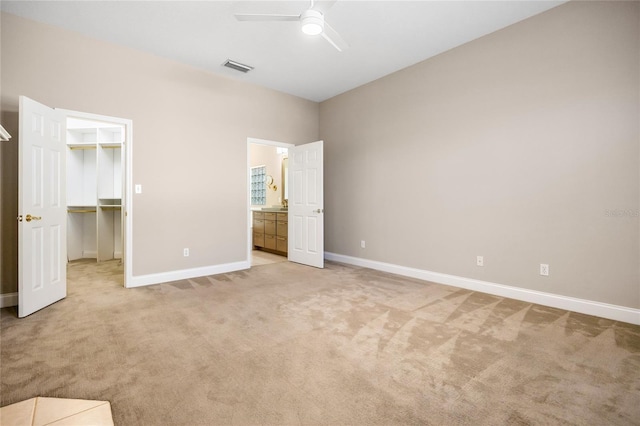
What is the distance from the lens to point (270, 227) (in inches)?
253

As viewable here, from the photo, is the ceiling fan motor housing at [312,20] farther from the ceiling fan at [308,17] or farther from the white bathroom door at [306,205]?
the white bathroom door at [306,205]

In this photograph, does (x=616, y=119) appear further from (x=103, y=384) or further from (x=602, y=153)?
(x=103, y=384)

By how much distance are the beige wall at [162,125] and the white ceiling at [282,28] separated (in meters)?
0.21

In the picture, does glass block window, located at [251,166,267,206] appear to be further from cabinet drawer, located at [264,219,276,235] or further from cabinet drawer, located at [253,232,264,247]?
cabinet drawer, located at [264,219,276,235]

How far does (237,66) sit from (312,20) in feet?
7.03

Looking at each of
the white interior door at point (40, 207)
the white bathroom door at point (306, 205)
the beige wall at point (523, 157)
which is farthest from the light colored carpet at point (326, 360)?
the white bathroom door at point (306, 205)

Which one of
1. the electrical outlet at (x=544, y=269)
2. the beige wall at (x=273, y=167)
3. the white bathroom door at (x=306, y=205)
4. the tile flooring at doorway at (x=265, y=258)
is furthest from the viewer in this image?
the beige wall at (x=273, y=167)

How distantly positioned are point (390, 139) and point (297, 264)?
103 inches

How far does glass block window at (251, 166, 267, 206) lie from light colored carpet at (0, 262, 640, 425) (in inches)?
173

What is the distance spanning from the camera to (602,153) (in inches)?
110

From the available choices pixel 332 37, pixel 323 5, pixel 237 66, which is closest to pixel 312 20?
pixel 323 5

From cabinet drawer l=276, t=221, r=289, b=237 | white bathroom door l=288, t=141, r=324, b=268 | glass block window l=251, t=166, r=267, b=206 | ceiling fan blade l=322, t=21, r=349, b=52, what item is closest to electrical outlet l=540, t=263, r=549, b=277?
white bathroom door l=288, t=141, r=324, b=268

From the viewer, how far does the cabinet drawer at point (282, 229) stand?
5.92m

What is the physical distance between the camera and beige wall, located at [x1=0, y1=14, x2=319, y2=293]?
10.3 feet
